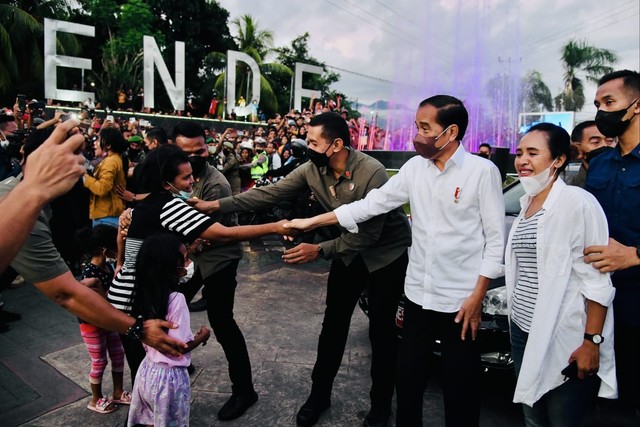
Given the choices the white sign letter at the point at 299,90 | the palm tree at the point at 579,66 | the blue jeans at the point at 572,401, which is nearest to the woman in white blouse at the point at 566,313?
the blue jeans at the point at 572,401

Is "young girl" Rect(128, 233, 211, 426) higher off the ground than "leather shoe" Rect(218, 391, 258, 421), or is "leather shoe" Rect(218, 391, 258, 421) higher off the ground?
"young girl" Rect(128, 233, 211, 426)

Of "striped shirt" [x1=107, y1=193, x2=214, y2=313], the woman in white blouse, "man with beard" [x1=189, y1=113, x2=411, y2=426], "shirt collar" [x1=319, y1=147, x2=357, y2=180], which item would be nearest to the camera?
"man with beard" [x1=189, y1=113, x2=411, y2=426]

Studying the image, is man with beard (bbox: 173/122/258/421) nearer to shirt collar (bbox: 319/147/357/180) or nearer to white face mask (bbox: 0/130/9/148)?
shirt collar (bbox: 319/147/357/180)

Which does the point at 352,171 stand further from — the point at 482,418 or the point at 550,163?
the point at 482,418

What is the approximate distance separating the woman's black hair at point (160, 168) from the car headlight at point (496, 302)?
235cm

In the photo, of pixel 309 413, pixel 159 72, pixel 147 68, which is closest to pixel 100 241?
pixel 309 413

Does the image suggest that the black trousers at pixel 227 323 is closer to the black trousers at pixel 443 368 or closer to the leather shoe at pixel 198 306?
the black trousers at pixel 443 368

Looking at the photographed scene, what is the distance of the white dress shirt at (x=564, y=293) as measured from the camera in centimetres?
201

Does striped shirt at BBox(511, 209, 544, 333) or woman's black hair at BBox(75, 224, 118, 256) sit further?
woman's black hair at BBox(75, 224, 118, 256)

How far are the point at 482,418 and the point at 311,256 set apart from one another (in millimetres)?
1731

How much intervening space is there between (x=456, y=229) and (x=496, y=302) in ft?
3.88

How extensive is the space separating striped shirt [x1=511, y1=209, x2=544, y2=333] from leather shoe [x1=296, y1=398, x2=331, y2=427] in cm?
152

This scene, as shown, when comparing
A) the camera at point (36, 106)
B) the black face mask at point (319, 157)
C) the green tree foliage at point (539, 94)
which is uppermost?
the green tree foliage at point (539, 94)

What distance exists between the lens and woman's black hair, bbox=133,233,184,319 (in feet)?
8.03
